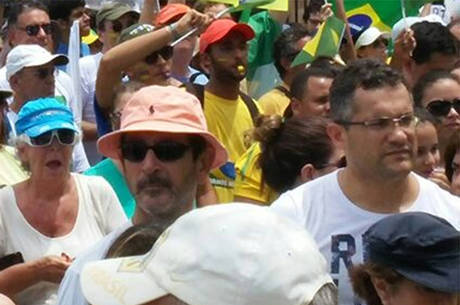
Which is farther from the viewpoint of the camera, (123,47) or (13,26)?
(13,26)

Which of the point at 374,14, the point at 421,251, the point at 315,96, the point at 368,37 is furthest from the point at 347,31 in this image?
the point at 421,251

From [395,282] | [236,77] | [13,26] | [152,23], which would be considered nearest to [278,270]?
[395,282]

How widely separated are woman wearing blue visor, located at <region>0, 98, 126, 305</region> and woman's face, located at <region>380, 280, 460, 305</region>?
6.16 feet

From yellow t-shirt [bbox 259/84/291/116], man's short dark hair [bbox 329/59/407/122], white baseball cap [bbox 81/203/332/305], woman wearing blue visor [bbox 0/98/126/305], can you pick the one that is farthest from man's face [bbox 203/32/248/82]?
white baseball cap [bbox 81/203/332/305]

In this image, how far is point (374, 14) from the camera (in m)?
8.89

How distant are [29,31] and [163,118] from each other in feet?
12.9

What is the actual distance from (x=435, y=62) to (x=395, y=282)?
4.33 m

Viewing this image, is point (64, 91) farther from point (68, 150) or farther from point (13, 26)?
point (68, 150)

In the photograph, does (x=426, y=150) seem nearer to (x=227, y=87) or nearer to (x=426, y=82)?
(x=426, y=82)

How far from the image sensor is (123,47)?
5.94m

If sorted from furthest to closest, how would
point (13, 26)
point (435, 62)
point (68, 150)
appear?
point (13, 26), point (435, 62), point (68, 150)

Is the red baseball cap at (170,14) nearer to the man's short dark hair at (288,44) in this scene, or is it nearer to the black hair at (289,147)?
the man's short dark hair at (288,44)

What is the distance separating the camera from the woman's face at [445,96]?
597 cm

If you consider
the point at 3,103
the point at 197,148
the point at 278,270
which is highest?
the point at 278,270
